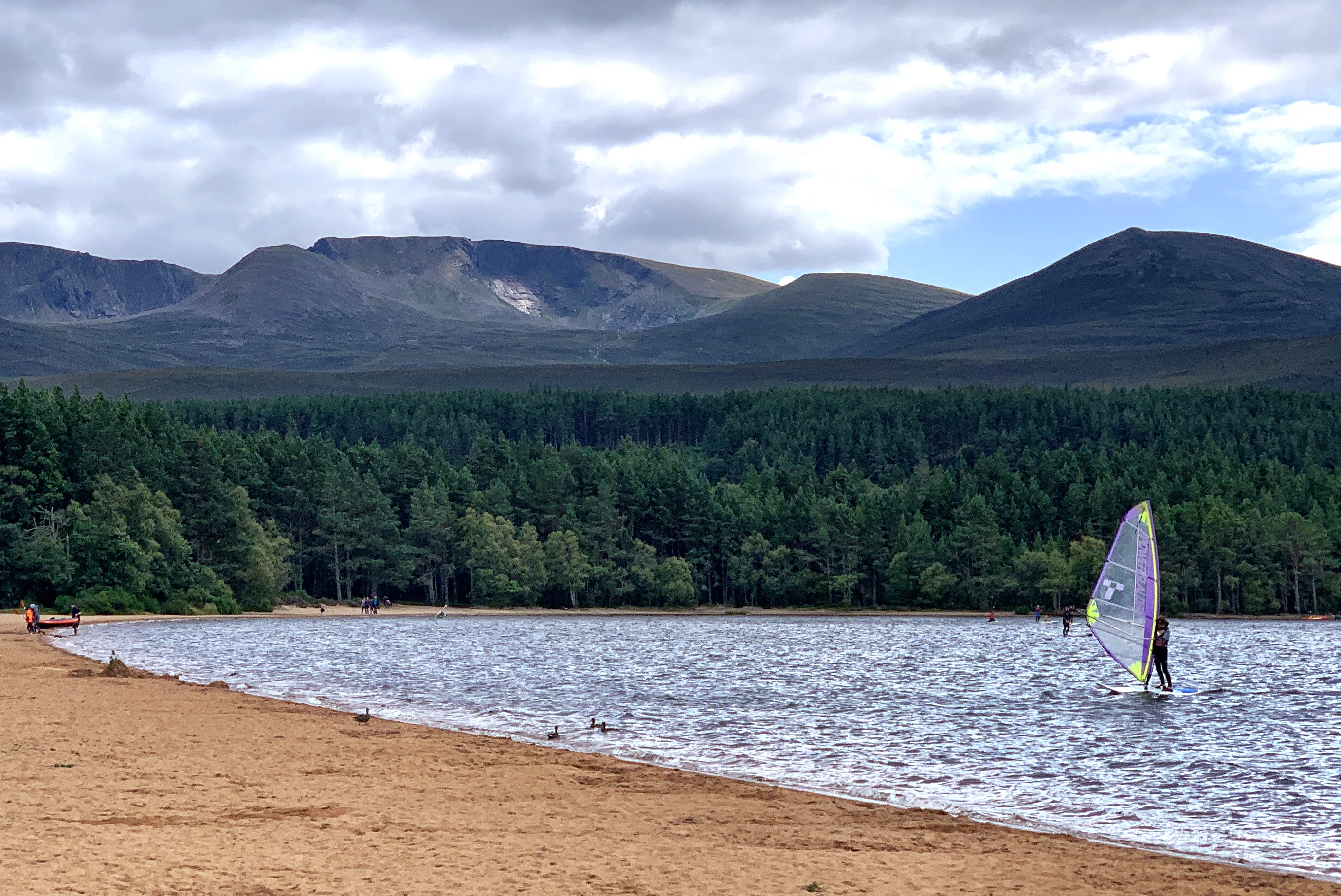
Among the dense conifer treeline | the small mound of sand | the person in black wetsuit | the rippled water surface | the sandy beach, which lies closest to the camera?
the sandy beach

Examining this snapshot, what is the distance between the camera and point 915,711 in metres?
50.8

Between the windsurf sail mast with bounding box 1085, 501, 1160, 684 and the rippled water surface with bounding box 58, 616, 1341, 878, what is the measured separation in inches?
87.9

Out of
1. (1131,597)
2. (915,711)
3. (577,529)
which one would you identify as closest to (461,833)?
(915,711)

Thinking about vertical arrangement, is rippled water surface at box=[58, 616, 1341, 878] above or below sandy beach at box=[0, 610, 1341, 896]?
below

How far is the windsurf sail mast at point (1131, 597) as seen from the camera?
170 feet

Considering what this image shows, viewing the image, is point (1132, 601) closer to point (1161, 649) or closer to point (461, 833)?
point (1161, 649)

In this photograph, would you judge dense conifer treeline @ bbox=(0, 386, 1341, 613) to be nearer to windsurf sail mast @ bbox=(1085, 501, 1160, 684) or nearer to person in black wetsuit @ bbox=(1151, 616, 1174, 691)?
windsurf sail mast @ bbox=(1085, 501, 1160, 684)

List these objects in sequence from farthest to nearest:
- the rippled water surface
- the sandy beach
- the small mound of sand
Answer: the small mound of sand, the rippled water surface, the sandy beach

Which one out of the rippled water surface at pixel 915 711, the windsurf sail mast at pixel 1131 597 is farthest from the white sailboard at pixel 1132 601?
the rippled water surface at pixel 915 711

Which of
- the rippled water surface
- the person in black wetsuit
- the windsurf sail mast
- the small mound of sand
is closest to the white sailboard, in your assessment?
the windsurf sail mast

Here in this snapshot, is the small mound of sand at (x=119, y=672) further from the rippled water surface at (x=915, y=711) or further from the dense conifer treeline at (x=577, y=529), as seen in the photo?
the dense conifer treeline at (x=577, y=529)

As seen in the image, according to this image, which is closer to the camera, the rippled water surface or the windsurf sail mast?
the rippled water surface

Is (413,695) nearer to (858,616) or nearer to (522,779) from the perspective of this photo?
(522,779)

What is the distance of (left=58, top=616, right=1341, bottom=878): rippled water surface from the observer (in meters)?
29.9
